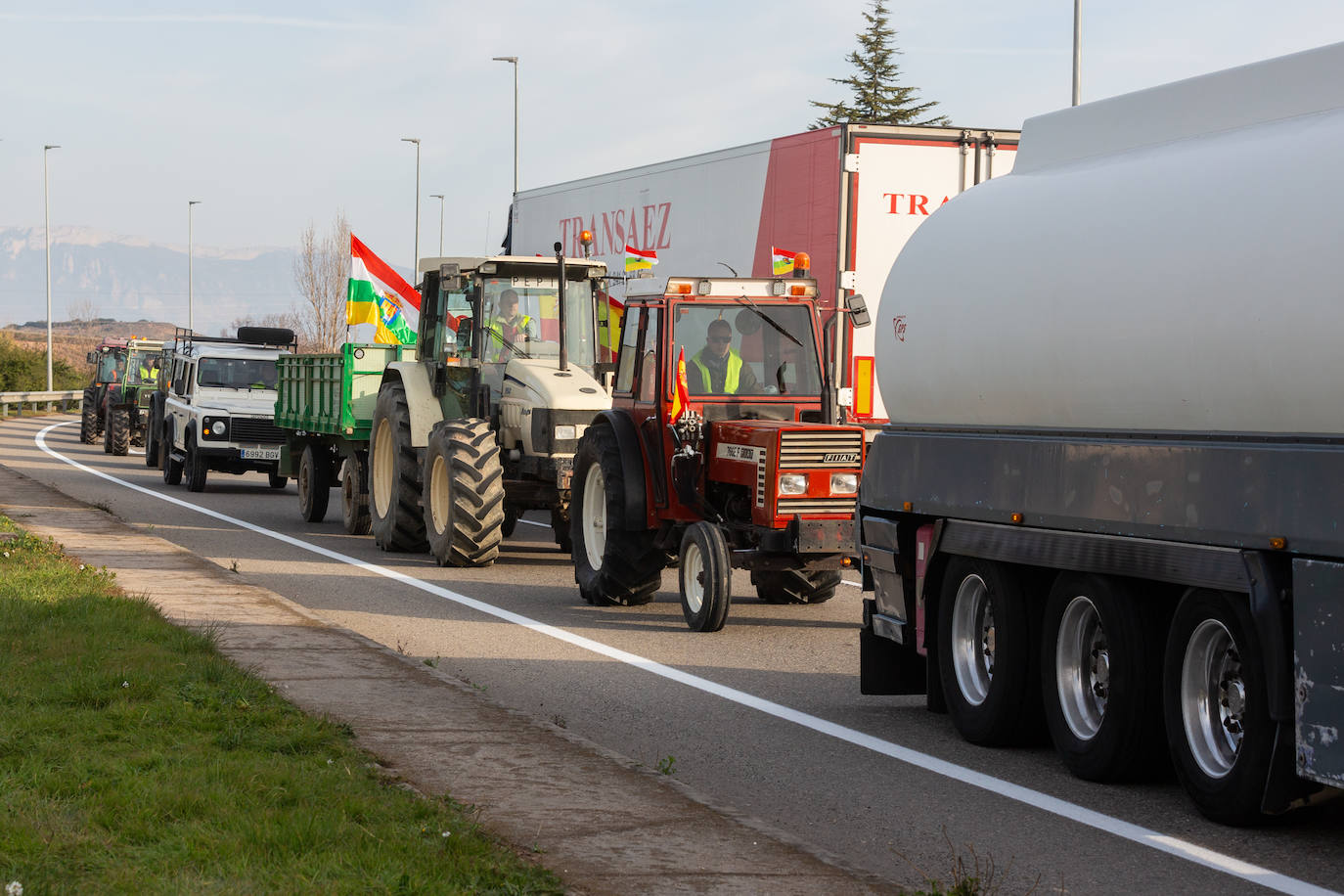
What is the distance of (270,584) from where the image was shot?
49.6 feet

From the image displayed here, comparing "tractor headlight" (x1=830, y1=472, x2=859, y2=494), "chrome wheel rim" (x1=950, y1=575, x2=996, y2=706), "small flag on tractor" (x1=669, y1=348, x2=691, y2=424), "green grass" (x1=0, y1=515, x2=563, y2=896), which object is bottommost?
"green grass" (x1=0, y1=515, x2=563, y2=896)

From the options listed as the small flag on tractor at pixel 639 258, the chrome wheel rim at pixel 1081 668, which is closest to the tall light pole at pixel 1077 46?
the small flag on tractor at pixel 639 258

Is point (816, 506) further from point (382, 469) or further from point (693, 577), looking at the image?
point (382, 469)

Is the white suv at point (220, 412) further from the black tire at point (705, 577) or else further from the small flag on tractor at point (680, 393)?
the black tire at point (705, 577)

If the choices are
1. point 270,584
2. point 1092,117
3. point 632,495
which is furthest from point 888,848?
point 270,584

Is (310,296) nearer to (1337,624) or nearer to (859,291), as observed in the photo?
(859,291)

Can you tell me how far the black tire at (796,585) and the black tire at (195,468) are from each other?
49.5 ft

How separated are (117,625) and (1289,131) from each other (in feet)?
24.4

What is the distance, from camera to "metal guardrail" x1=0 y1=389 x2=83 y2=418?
2422 inches

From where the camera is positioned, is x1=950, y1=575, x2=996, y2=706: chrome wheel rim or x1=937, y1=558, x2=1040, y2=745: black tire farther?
x1=950, y1=575, x2=996, y2=706: chrome wheel rim

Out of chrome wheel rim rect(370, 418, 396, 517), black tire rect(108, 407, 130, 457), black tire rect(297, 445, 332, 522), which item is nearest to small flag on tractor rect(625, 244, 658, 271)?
chrome wheel rim rect(370, 418, 396, 517)

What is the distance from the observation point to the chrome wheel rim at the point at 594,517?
14.0 m

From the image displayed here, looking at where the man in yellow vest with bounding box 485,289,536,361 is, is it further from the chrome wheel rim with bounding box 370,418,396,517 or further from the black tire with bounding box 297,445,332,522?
the black tire with bounding box 297,445,332,522

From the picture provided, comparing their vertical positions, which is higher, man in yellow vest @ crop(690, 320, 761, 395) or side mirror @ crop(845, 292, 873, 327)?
side mirror @ crop(845, 292, 873, 327)
